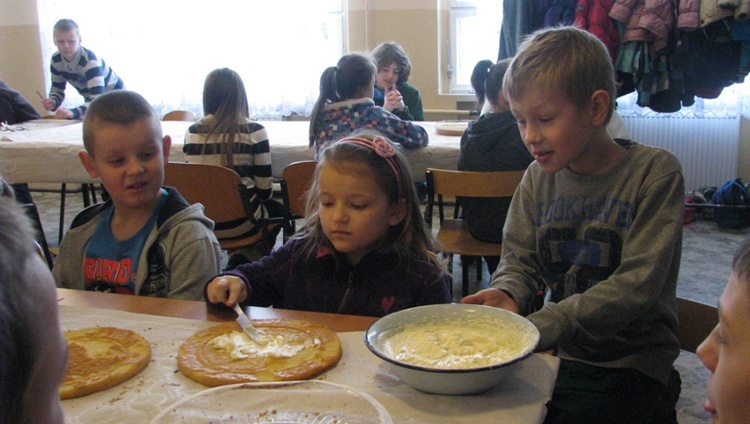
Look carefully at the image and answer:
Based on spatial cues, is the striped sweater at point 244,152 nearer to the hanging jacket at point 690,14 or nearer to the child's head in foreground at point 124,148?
the child's head in foreground at point 124,148

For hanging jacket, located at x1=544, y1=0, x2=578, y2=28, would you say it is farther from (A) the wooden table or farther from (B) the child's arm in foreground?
(A) the wooden table

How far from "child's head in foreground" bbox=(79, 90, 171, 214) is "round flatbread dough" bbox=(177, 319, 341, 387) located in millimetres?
634

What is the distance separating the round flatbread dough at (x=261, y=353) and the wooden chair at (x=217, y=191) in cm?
160

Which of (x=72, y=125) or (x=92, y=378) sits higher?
(x=72, y=125)

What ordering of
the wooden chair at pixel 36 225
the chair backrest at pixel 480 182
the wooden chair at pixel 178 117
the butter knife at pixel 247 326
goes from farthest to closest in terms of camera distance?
the wooden chair at pixel 178 117 → the chair backrest at pixel 480 182 → the butter knife at pixel 247 326 → the wooden chair at pixel 36 225

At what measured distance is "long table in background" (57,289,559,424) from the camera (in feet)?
2.86

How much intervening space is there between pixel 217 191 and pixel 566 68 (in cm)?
174

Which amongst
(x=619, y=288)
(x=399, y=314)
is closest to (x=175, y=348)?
(x=399, y=314)

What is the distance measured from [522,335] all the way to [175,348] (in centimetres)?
58

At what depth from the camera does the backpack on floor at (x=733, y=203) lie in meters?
4.81

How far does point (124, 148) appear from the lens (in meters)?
1.63

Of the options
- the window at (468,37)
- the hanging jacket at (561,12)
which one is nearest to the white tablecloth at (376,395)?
the hanging jacket at (561,12)

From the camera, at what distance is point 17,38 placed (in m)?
6.47

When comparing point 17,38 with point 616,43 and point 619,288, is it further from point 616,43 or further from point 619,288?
point 619,288
